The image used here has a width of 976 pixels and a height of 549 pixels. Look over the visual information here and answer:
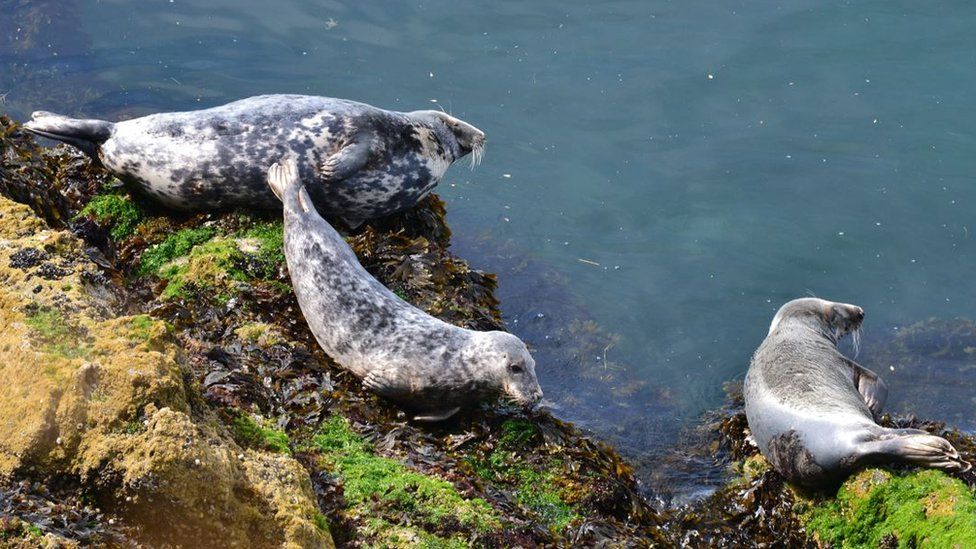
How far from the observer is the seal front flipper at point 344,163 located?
6.74m

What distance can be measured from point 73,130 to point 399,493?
405 centimetres

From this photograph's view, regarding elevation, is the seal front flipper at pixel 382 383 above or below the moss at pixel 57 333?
below

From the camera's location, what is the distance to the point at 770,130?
1051cm

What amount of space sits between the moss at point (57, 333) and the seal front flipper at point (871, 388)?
541cm

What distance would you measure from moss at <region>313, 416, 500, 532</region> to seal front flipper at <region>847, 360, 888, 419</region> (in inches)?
148

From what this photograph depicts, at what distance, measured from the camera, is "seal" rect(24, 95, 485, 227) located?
6.79 meters

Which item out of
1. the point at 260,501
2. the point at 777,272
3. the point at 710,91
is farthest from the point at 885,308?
the point at 260,501

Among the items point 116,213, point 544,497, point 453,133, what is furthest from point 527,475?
point 116,213

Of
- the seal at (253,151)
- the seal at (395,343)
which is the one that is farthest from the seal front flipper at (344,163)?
the seal at (395,343)

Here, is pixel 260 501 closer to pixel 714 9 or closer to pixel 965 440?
pixel 965 440

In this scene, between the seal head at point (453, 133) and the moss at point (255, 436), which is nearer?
the moss at point (255, 436)

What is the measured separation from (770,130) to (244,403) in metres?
7.25

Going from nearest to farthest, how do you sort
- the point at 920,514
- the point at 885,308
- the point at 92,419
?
the point at 92,419
the point at 920,514
the point at 885,308

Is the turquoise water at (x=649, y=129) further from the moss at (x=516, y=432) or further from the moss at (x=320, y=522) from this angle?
the moss at (x=320, y=522)
